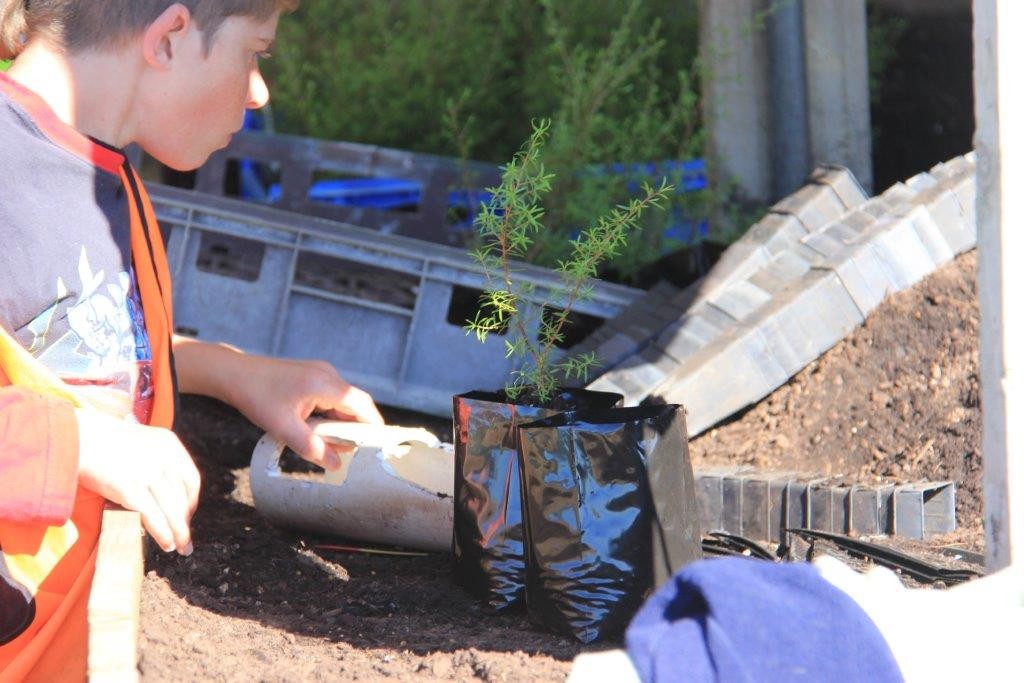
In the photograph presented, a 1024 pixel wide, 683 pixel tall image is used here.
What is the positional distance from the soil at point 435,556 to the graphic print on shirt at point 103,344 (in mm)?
366

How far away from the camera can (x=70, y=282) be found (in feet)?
5.36

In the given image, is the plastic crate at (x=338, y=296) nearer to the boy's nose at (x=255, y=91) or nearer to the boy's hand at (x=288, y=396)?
the boy's hand at (x=288, y=396)

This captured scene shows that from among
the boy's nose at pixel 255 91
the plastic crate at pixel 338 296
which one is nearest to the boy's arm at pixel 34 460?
the boy's nose at pixel 255 91

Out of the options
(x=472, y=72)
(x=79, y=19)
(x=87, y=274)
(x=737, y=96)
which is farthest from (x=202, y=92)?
(x=472, y=72)

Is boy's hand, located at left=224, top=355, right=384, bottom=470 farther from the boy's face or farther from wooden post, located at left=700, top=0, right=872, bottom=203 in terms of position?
wooden post, located at left=700, top=0, right=872, bottom=203

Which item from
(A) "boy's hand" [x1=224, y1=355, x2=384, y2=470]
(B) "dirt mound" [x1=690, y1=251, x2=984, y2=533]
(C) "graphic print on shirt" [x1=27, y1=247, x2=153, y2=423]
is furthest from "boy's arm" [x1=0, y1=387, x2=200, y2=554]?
(B) "dirt mound" [x1=690, y1=251, x2=984, y2=533]

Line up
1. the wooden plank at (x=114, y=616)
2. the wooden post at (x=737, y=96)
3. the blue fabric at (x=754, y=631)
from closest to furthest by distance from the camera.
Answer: the blue fabric at (x=754, y=631) < the wooden plank at (x=114, y=616) < the wooden post at (x=737, y=96)

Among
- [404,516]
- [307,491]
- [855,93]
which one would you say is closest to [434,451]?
[404,516]

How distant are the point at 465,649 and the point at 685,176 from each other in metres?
2.81

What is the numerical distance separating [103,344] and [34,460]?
0.35 metres

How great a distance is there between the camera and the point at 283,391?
199 cm

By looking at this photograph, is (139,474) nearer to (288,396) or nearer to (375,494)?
(288,396)

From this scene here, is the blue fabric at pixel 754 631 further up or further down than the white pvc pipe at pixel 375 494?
further down

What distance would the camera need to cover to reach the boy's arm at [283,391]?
1.98 meters
